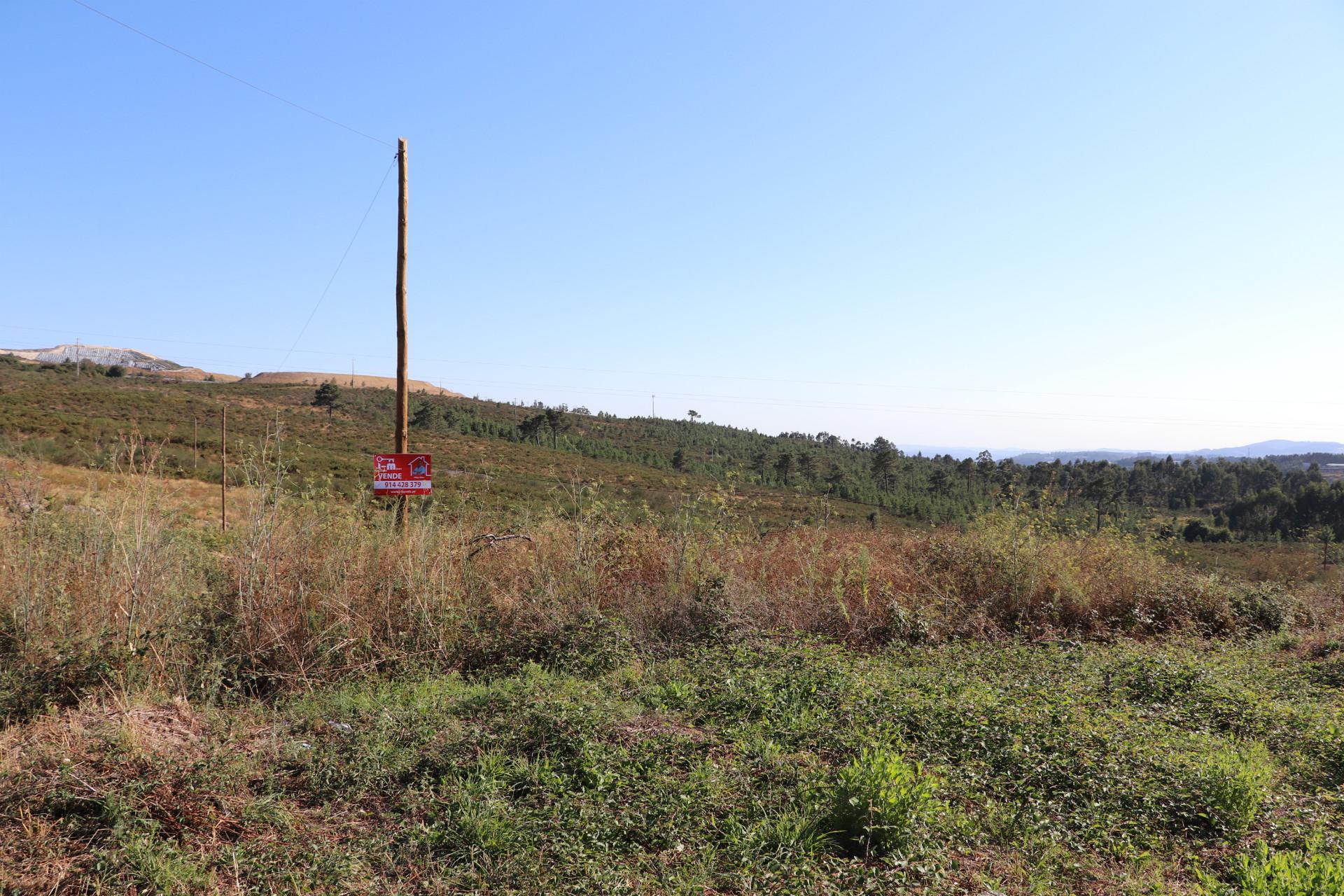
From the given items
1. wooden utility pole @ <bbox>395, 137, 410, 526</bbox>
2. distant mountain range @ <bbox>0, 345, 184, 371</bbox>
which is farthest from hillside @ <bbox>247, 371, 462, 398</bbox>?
wooden utility pole @ <bbox>395, 137, 410, 526</bbox>

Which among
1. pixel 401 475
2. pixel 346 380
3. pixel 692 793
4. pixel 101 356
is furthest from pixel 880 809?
pixel 101 356

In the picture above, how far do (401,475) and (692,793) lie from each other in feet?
19.3

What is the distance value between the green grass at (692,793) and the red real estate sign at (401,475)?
3279 millimetres

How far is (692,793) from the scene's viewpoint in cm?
380

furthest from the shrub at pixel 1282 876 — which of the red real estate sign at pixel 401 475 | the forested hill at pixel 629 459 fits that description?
the forested hill at pixel 629 459

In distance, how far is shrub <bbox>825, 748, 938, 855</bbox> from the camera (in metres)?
3.41

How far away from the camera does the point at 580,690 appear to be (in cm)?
514

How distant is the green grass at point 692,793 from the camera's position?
10.4ft

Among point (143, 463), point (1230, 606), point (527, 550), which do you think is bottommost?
point (1230, 606)

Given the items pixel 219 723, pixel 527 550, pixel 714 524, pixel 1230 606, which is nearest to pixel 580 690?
pixel 219 723

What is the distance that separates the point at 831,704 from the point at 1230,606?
806 cm

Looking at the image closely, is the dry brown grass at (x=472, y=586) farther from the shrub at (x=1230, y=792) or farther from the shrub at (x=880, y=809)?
the shrub at (x=1230, y=792)

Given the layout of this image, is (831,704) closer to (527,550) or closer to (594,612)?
(594,612)

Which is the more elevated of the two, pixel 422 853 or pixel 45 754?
pixel 45 754
